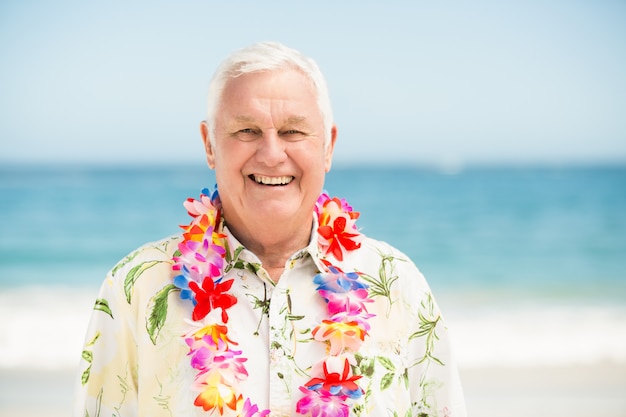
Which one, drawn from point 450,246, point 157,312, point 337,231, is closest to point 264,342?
point 157,312

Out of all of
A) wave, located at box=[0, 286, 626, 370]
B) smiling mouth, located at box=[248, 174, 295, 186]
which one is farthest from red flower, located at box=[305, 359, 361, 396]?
wave, located at box=[0, 286, 626, 370]

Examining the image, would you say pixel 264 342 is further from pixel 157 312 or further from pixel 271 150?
pixel 271 150

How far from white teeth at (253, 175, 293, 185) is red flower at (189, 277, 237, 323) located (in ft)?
0.96

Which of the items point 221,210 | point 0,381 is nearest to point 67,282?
point 0,381

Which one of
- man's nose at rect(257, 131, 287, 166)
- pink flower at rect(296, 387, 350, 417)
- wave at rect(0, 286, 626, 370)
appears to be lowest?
pink flower at rect(296, 387, 350, 417)

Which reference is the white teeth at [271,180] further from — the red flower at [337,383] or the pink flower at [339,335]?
the red flower at [337,383]

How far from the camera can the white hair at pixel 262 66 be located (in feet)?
7.58

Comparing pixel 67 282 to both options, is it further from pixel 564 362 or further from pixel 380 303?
pixel 380 303

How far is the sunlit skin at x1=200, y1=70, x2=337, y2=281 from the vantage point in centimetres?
229

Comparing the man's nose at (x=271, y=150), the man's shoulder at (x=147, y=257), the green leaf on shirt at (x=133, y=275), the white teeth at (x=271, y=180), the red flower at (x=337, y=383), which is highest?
the man's nose at (x=271, y=150)

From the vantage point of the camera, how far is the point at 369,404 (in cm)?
233

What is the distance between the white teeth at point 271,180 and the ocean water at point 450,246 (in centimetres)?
540

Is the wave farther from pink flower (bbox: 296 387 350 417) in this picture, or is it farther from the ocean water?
pink flower (bbox: 296 387 350 417)

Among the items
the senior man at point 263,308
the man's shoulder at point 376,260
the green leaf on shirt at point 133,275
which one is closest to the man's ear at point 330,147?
the senior man at point 263,308
